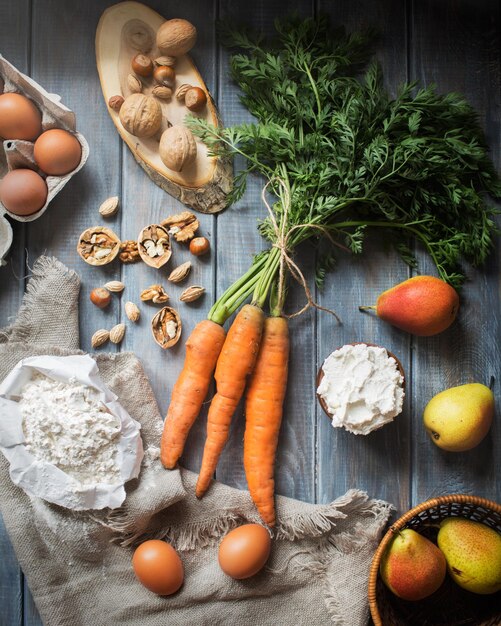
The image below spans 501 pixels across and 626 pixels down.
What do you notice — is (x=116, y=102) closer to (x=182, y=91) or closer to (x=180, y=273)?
(x=182, y=91)

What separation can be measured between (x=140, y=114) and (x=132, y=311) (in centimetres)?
44

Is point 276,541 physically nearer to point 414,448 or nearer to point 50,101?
point 414,448

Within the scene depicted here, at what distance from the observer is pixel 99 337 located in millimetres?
1347

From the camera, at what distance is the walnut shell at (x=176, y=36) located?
1.28 meters

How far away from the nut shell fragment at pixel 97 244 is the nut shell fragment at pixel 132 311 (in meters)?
0.11

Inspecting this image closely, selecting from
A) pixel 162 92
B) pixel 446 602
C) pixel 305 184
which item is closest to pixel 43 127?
pixel 162 92

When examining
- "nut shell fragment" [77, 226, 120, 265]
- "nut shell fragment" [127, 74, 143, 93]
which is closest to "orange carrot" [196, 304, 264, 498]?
"nut shell fragment" [77, 226, 120, 265]

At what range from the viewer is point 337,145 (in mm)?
1273

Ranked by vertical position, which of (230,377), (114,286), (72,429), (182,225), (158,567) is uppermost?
(182,225)

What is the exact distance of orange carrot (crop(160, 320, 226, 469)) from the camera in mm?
1285

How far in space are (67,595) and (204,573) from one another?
309 millimetres

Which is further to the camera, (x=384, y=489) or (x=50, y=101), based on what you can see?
(x=384, y=489)

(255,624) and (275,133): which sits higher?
(275,133)

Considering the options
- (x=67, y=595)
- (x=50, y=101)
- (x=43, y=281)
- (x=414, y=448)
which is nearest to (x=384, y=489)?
(x=414, y=448)
